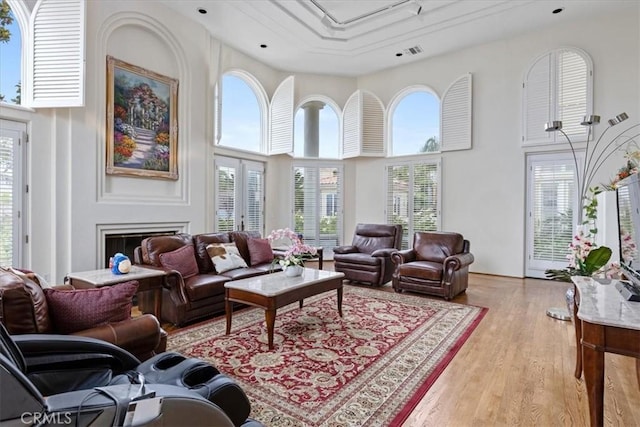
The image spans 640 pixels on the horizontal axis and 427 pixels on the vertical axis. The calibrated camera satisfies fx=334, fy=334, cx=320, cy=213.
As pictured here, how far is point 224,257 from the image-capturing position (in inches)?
171

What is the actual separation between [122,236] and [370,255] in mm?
3744

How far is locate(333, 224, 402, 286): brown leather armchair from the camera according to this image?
5332 millimetres

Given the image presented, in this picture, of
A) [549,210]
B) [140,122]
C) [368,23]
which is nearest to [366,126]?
[368,23]

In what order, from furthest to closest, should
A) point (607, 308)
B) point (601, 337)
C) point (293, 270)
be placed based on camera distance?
point (293, 270), point (607, 308), point (601, 337)

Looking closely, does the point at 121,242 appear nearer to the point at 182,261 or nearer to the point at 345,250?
the point at 182,261

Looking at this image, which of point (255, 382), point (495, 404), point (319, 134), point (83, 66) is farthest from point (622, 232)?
point (319, 134)

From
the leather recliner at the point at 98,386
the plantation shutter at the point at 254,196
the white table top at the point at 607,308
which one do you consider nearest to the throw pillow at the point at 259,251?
the plantation shutter at the point at 254,196

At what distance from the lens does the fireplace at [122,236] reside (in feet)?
14.5

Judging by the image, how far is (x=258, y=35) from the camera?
604 cm

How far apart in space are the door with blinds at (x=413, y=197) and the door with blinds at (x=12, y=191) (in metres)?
6.26

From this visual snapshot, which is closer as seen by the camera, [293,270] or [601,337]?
[601,337]

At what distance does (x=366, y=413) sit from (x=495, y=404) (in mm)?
855

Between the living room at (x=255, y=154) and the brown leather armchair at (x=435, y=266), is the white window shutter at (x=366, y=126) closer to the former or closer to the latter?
the living room at (x=255, y=154)

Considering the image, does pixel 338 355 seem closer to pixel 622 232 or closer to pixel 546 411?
pixel 546 411
